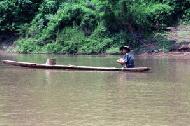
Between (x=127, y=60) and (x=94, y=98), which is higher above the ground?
(x=127, y=60)

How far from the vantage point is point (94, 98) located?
14.6 meters

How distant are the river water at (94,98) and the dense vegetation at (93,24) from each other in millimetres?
11223

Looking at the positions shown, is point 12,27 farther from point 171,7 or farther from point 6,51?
point 171,7

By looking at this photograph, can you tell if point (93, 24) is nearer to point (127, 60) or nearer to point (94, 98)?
point (127, 60)

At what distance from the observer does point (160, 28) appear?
113 feet

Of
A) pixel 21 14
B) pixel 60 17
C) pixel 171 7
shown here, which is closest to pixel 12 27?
pixel 21 14

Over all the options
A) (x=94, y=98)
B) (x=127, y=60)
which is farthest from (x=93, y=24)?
(x=94, y=98)

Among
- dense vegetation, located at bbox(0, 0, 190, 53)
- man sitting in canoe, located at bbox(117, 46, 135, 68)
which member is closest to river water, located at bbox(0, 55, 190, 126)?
man sitting in canoe, located at bbox(117, 46, 135, 68)

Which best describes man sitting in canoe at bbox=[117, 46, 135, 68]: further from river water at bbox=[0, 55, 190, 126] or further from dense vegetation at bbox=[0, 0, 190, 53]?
dense vegetation at bbox=[0, 0, 190, 53]

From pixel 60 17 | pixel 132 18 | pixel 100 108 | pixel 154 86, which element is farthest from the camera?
pixel 60 17

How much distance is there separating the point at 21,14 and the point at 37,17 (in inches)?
65.4

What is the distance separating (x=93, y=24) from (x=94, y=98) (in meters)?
20.5

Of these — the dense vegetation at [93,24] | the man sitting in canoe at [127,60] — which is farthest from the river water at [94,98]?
the dense vegetation at [93,24]

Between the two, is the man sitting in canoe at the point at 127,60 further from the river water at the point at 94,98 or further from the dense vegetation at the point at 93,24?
the dense vegetation at the point at 93,24
